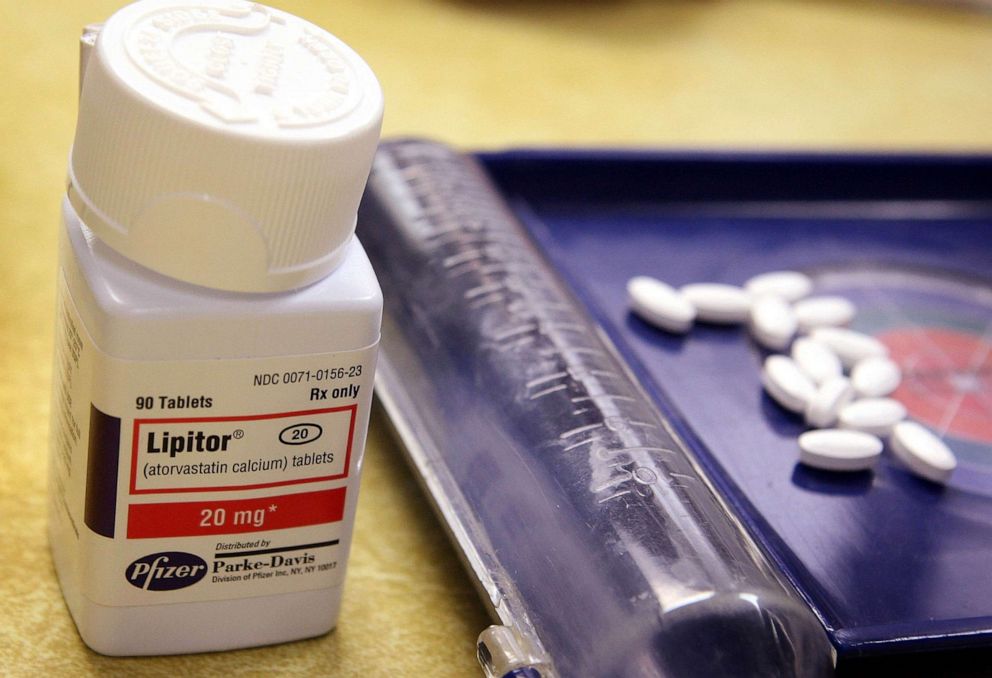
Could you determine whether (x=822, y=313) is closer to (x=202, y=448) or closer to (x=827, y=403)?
(x=827, y=403)

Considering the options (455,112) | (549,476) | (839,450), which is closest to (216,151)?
(549,476)

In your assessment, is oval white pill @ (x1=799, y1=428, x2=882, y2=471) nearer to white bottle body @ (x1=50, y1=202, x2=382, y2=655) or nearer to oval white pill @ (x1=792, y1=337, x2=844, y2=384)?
oval white pill @ (x1=792, y1=337, x2=844, y2=384)

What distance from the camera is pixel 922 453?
0.49 metres

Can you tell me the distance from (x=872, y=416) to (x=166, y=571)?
30 cm

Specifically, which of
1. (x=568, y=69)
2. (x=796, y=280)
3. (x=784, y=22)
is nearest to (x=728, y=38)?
(x=784, y=22)

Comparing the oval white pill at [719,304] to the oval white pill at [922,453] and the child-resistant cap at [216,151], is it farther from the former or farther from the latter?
the child-resistant cap at [216,151]

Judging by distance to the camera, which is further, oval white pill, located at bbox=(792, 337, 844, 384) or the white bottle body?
oval white pill, located at bbox=(792, 337, 844, 384)

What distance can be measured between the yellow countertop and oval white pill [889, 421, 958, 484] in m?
0.20

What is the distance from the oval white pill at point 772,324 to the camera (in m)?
→ 0.56

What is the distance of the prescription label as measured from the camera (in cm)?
33

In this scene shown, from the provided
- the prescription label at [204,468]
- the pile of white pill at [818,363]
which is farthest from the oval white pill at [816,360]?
the prescription label at [204,468]

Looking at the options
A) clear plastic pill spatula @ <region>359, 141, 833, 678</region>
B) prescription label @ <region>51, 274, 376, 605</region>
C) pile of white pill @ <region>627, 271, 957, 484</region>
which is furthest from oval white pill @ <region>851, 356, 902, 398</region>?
prescription label @ <region>51, 274, 376, 605</region>

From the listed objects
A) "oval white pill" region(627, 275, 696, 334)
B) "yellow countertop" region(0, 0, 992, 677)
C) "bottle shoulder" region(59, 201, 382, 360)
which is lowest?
"yellow countertop" region(0, 0, 992, 677)

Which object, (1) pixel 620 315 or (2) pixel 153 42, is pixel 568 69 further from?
(2) pixel 153 42
